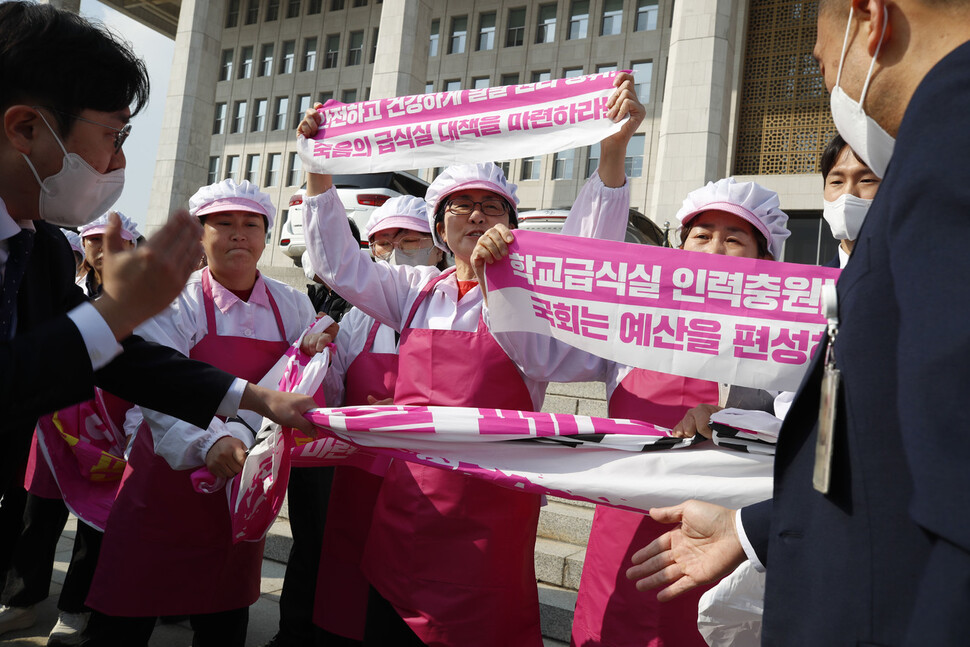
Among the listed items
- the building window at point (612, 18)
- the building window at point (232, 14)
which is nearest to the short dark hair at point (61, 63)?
the building window at point (612, 18)

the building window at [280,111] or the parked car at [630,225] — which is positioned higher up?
the building window at [280,111]

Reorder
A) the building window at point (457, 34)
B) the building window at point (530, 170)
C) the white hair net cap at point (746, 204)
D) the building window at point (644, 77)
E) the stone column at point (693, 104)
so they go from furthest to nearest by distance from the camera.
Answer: the building window at point (457, 34), the building window at point (530, 170), the building window at point (644, 77), the stone column at point (693, 104), the white hair net cap at point (746, 204)

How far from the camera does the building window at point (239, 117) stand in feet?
120

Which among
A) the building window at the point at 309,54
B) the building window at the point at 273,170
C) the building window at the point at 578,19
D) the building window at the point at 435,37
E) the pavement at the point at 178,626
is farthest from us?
the building window at the point at 309,54

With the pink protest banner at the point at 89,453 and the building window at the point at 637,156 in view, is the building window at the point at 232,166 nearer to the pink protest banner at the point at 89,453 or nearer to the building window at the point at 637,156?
the building window at the point at 637,156

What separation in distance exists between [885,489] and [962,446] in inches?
7.5

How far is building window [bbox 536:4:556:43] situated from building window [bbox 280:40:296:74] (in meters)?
12.2

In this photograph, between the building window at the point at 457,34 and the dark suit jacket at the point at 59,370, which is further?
the building window at the point at 457,34

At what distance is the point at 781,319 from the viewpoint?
2338 millimetres

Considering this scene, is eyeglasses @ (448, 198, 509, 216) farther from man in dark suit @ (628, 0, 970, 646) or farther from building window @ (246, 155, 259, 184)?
building window @ (246, 155, 259, 184)

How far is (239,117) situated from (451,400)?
37.5 metres

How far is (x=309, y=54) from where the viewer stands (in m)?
35.4

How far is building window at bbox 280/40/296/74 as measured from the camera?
117ft

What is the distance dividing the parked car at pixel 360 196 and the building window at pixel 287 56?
2574cm
